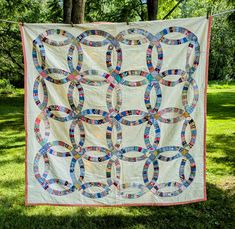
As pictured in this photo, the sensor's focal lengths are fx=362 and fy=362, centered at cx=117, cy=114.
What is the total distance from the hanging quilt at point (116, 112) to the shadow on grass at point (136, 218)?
1.22 feet

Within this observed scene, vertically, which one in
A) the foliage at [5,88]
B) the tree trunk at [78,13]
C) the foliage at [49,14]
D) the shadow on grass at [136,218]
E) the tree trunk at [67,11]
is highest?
the foliage at [49,14]

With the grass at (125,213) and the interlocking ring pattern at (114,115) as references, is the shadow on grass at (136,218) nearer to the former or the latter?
the grass at (125,213)

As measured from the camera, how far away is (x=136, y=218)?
4004 millimetres

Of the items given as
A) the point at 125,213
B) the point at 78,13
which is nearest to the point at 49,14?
the point at 78,13

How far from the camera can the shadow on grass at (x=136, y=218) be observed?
386 centimetres

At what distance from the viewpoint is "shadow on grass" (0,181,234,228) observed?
3.86m

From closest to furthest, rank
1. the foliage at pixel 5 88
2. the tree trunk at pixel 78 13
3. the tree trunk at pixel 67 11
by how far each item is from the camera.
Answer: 1. the tree trunk at pixel 78 13
2. the tree trunk at pixel 67 11
3. the foliage at pixel 5 88

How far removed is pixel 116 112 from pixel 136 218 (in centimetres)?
129

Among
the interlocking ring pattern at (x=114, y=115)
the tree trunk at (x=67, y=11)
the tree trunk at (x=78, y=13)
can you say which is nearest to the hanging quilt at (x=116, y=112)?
the interlocking ring pattern at (x=114, y=115)

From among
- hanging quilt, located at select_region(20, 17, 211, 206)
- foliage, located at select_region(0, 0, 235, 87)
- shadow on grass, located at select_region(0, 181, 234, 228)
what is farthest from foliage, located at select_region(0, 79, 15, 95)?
hanging quilt, located at select_region(20, 17, 211, 206)

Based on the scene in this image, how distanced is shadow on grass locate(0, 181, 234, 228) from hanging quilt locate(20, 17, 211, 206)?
0.37 m

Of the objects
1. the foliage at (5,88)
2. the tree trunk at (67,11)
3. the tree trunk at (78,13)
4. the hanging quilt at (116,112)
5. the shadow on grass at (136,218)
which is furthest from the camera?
the foliage at (5,88)

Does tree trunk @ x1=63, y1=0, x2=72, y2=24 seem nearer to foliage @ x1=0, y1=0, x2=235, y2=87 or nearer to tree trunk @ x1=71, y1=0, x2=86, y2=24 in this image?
tree trunk @ x1=71, y1=0, x2=86, y2=24

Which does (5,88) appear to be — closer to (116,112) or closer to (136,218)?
(136,218)
